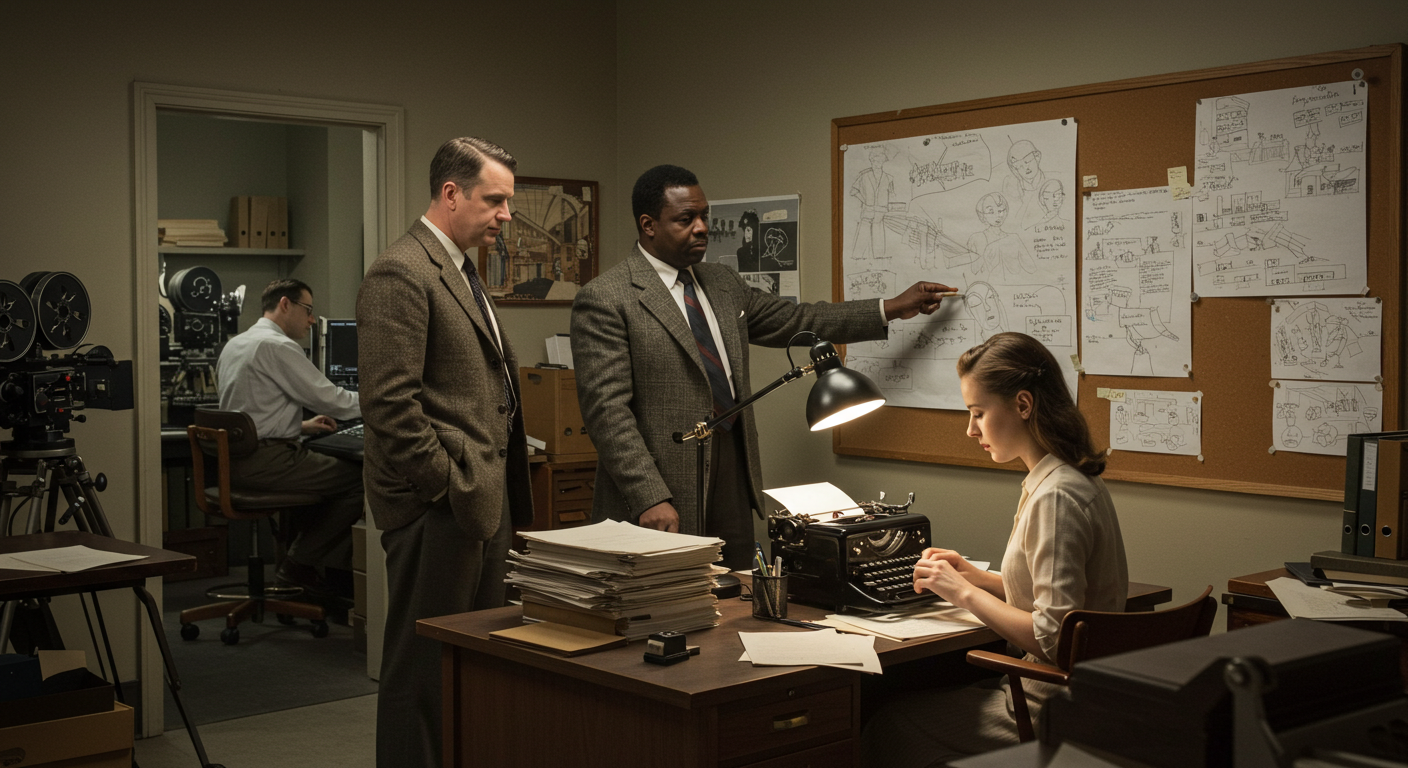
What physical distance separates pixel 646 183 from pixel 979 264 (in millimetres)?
1170

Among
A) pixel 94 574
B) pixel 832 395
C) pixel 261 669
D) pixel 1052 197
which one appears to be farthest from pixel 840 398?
pixel 261 669

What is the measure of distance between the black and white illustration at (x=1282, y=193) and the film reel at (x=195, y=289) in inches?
243

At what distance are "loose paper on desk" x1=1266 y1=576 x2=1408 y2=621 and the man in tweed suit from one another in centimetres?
145

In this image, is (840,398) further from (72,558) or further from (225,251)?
(225,251)

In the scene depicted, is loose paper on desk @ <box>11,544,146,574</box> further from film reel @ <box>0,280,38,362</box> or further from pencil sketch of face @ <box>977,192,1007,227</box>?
pencil sketch of face @ <box>977,192,1007,227</box>

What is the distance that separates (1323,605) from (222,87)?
3851 mm

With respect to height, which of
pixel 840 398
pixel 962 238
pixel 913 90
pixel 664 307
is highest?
pixel 913 90

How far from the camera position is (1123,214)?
3.60 metres

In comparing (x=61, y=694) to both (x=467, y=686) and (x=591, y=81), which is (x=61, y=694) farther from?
(x=591, y=81)

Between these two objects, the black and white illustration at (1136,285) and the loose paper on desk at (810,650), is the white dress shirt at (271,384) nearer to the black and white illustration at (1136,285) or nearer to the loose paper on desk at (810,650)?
the black and white illustration at (1136,285)

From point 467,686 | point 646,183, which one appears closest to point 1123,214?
point 646,183

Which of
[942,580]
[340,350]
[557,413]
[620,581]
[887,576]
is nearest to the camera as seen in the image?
[620,581]

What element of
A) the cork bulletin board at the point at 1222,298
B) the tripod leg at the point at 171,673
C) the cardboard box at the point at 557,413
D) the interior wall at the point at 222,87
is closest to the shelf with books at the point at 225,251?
the interior wall at the point at 222,87

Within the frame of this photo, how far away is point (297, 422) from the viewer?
5.92 metres
